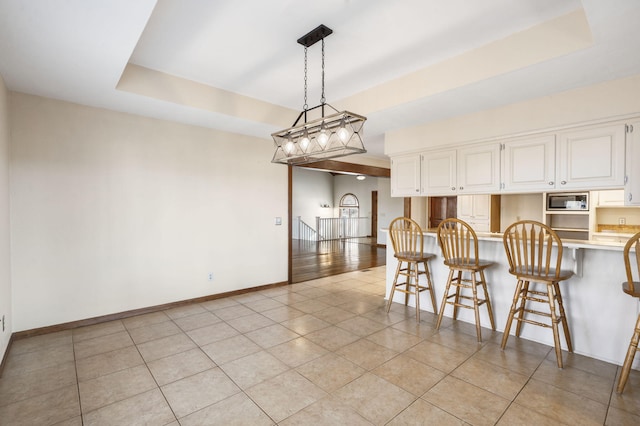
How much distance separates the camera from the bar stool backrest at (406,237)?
378cm

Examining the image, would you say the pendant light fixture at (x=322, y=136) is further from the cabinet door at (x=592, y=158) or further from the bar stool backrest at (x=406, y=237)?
the cabinet door at (x=592, y=158)

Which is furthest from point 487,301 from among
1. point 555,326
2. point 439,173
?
point 439,173

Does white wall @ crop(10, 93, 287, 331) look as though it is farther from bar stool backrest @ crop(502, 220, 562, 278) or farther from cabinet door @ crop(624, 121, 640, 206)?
cabinet door @ crop(624, 121, 640, 206)

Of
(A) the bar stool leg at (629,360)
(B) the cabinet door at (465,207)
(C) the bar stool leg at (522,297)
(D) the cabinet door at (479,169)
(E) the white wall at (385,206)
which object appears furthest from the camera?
(E) the white wall at (385,206)

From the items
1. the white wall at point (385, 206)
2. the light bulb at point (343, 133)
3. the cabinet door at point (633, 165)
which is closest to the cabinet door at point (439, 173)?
the cabinet door at point (633, 165)

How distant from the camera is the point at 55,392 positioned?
2.23m

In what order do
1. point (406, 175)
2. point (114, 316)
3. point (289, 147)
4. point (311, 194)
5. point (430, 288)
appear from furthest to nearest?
point (311, 194) < point (406, 175) < point (430, 288) < point (114, 316) < point (289, 147)

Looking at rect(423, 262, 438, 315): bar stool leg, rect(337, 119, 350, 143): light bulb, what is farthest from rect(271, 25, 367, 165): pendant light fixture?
rect(423, 262, 438, 315): bar stool leg

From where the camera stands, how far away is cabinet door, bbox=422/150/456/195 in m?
3.92

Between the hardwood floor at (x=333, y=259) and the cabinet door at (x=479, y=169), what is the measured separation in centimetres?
318

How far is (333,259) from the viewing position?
780cm

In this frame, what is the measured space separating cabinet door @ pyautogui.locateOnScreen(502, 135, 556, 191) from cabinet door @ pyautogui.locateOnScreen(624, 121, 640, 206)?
531 mm

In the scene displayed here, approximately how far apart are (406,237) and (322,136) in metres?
1.80

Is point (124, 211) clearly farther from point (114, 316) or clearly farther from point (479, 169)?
point (479, 169)
